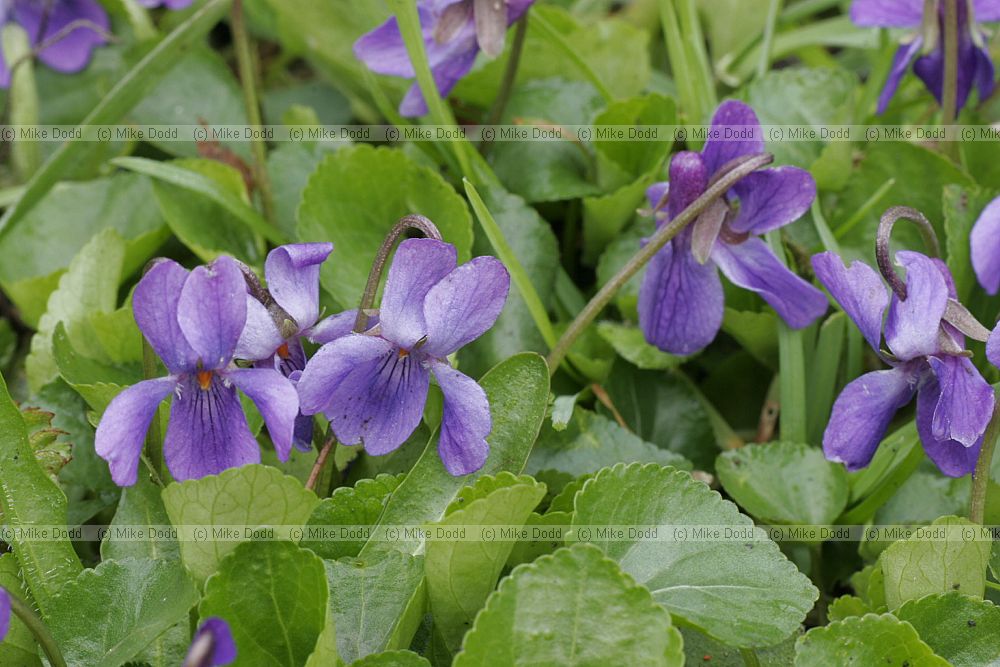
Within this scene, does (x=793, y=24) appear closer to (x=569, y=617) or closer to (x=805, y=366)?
(x=805, y=366)

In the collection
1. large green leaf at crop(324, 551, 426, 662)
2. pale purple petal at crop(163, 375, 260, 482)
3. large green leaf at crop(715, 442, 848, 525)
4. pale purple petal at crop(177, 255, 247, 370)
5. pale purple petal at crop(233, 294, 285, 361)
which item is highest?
pale purple petal at crop(177, 255, 247, 370)

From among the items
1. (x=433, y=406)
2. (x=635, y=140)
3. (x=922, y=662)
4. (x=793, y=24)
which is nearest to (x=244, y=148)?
(x=635, y=140)

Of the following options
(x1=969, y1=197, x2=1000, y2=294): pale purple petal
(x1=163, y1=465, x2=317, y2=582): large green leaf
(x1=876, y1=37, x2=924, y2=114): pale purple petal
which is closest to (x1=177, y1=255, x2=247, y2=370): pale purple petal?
(x1=163, y1=465, x2=317, y2=582): large green leaf

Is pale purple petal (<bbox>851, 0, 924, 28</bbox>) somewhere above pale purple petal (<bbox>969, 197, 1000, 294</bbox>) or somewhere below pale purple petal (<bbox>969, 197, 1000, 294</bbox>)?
above

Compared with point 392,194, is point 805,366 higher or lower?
lower

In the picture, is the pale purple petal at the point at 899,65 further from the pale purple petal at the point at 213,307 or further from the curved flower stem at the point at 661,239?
the pale purple petal at the point at 213,307

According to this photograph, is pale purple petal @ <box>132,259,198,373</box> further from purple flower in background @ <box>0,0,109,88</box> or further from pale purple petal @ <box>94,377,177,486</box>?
purple flower in background @ <box>0,0,109,88</box>

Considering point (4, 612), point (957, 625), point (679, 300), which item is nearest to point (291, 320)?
point (4, 612)
